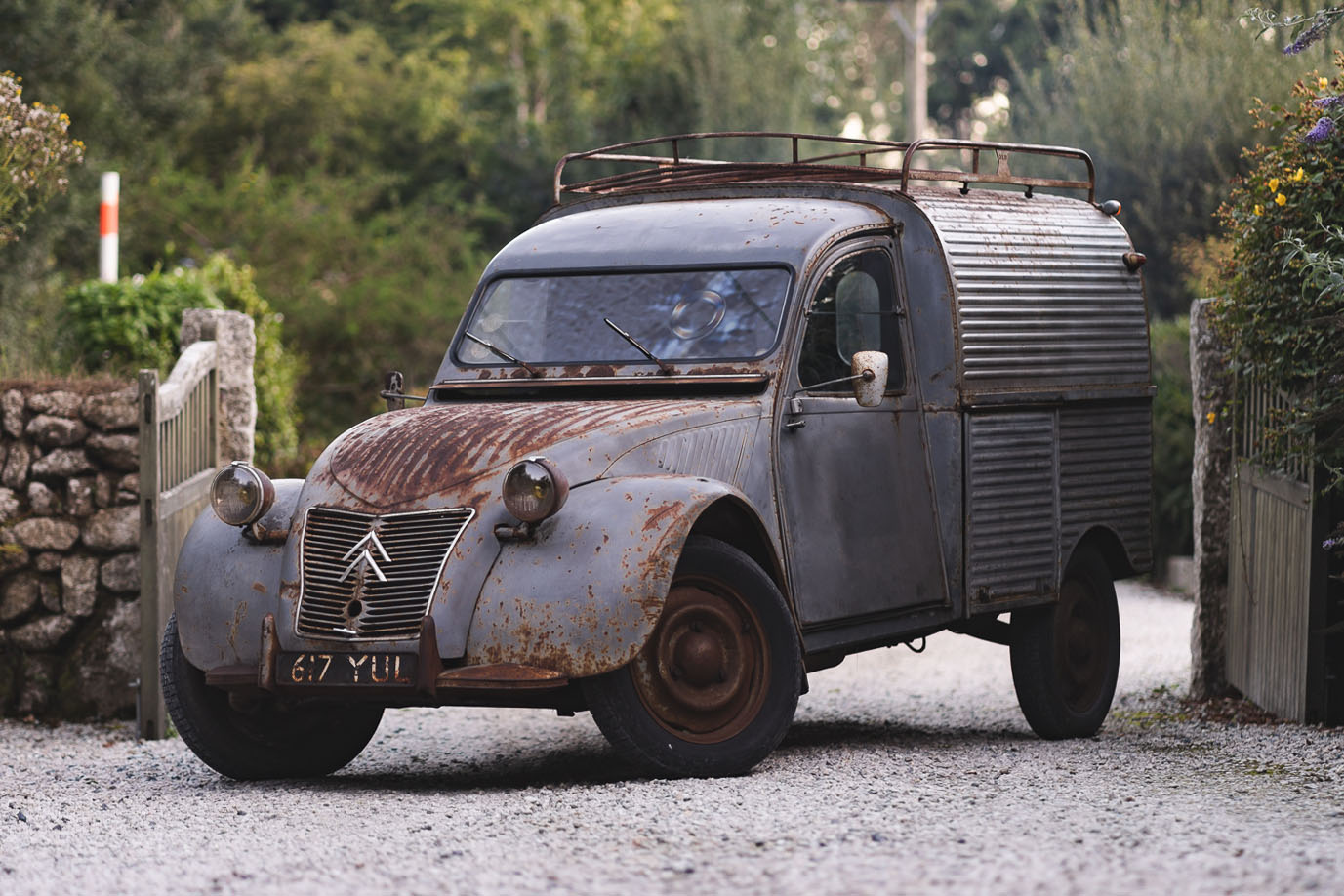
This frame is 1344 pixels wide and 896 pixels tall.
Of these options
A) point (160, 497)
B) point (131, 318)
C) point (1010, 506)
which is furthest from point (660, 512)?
point (131, 318)

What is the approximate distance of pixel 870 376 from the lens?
25.5 ft

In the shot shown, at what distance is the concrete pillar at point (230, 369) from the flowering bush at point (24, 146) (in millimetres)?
1059

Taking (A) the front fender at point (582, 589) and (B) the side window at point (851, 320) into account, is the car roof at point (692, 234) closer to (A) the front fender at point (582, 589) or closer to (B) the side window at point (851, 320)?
(B) the side window at point (851, 320)

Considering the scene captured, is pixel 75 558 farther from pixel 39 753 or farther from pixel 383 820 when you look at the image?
pixel 383 820

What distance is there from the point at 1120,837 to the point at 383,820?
226 cm

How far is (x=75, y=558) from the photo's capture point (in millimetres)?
10227

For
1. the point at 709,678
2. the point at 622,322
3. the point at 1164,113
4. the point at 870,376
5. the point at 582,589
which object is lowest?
the point at 709,678

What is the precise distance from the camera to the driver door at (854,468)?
7.84 meters

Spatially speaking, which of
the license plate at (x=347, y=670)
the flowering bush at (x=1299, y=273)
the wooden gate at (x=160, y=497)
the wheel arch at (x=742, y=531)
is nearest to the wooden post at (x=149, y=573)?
the wooden gate at (x=160, y=497)

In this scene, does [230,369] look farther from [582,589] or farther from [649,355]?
[582,589]

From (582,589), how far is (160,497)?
374 cm

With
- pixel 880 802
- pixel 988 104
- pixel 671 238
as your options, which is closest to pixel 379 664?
pixel 880 802

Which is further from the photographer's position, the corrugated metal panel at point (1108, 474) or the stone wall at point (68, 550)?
the stone wall at point (68, 550)

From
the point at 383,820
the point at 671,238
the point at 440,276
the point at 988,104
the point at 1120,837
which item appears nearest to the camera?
the point at 1120,837
